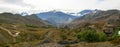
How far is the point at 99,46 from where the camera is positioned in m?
105

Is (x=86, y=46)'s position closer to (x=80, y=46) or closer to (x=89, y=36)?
(x=80, y=46)

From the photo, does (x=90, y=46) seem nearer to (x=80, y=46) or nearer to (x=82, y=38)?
(x=80, y=46)

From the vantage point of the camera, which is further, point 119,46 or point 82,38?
point 82,38

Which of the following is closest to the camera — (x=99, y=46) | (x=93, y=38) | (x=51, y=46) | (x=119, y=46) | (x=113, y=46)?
(x=119, y=46)

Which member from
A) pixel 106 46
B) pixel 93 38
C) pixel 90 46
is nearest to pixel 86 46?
pixel 90 46

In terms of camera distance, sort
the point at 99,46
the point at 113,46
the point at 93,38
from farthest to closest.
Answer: the point at 93,38 → the point at 99,46 → the point at 113,46

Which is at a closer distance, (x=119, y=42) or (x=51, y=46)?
(x=119, y=42)

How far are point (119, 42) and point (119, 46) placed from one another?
1050 centimetres

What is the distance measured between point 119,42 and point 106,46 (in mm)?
5662

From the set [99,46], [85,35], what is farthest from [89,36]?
[99,46]

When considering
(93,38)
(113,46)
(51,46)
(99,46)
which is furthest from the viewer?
(93,38)

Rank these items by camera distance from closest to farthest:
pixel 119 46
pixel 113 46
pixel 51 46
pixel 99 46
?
pixel 119 46, pixel 113 46, pixel 99 46, pixel 51 46

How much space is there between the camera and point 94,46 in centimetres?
10838

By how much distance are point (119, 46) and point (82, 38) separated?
232 ft
